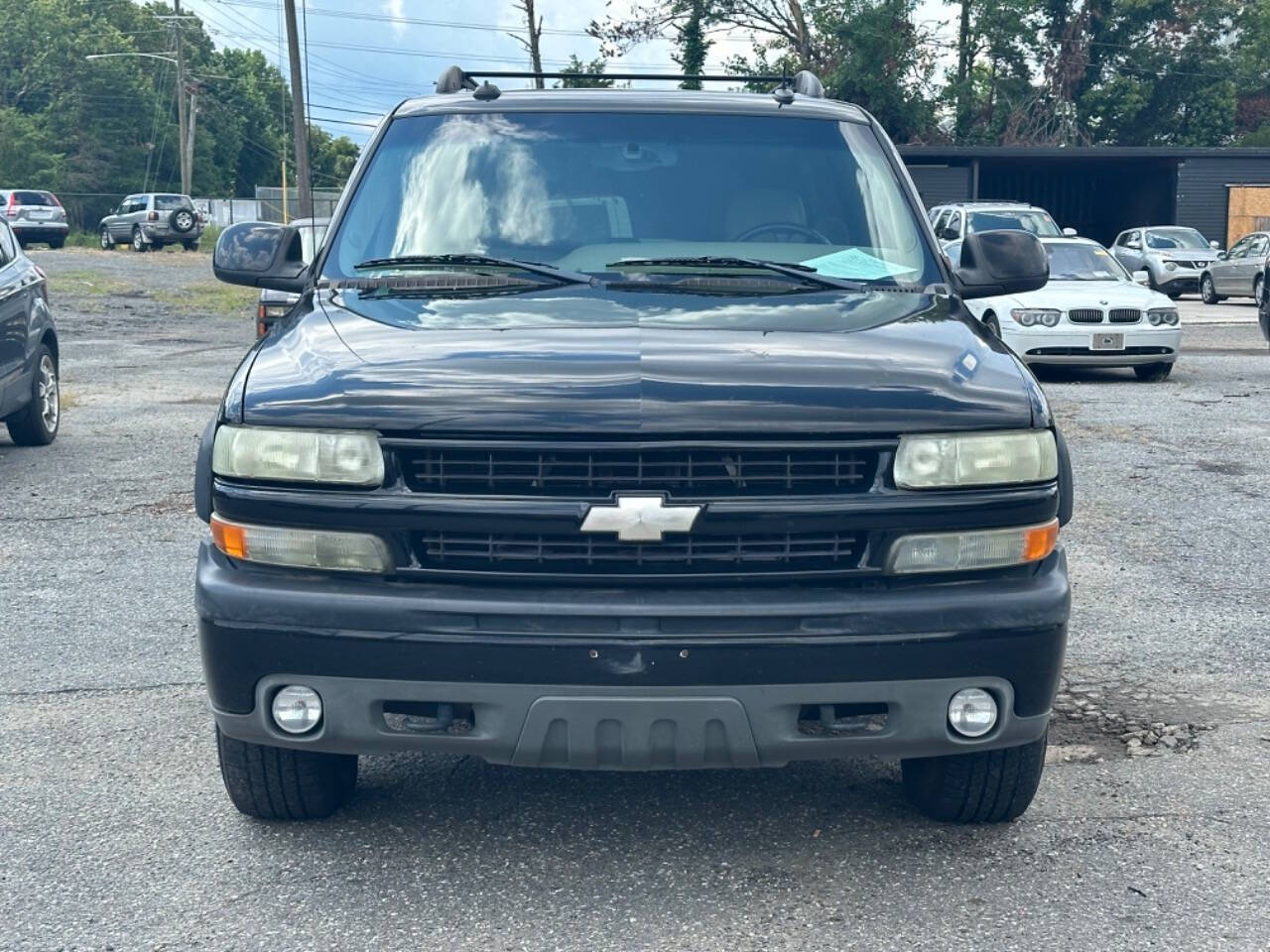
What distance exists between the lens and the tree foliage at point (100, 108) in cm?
7975

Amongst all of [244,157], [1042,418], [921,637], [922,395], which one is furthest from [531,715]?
[244,157]

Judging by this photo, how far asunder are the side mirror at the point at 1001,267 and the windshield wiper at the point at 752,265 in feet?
1.75

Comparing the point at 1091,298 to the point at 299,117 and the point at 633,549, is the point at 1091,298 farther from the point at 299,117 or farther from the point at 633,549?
the point at 299,117

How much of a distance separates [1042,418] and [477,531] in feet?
4.18

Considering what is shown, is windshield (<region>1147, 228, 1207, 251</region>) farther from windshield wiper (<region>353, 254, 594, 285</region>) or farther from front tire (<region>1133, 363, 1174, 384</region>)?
windshield wiper (<region>353, 254, 594, 285</region>)

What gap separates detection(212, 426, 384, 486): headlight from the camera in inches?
135

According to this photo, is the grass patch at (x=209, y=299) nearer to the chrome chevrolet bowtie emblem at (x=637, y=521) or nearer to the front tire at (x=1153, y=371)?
the front tire at (x=1153, y=371)

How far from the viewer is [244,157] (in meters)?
110

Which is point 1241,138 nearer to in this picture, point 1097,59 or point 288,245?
point 1097,59

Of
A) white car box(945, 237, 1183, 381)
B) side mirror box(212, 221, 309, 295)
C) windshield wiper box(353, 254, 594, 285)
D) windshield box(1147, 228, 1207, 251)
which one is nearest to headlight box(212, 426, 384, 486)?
windshield wiper box(353, 254, 594, 285)

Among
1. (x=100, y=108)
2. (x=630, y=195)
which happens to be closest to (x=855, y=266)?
(x=630, y=195)

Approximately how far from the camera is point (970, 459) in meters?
3.48

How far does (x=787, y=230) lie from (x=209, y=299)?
26.2 meters

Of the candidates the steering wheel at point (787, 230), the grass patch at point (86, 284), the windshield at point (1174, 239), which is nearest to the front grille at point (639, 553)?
the steering wheel at point (787, 230)
